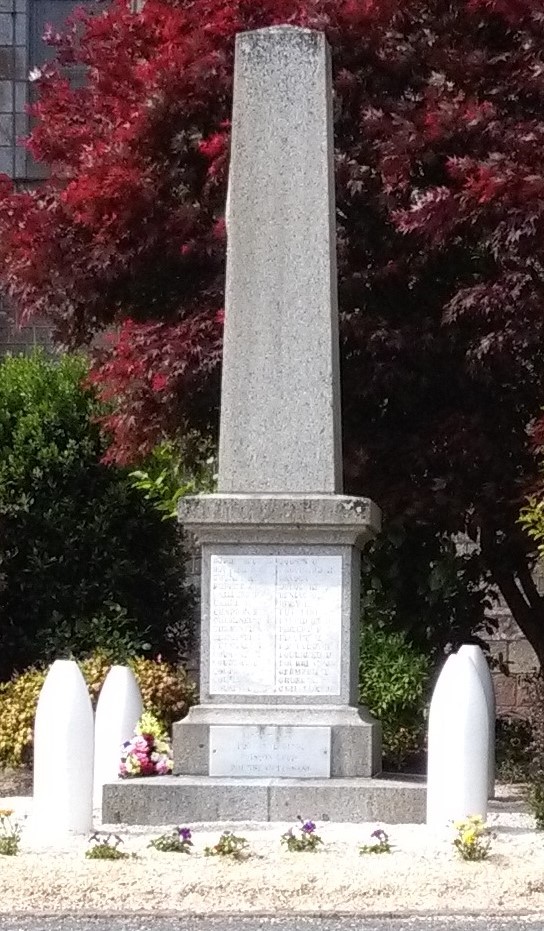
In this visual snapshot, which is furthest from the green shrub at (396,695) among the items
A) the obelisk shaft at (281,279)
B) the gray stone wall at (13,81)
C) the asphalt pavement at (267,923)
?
the gray stone wall at (13,81)

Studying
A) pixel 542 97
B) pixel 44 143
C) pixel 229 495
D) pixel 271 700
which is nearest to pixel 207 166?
pixel 44 143

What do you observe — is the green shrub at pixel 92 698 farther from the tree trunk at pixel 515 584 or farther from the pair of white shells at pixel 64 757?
the pair of white shells at pixel 64 757

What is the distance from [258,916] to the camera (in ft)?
21.0

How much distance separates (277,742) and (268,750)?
6cm

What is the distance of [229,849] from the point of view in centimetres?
716

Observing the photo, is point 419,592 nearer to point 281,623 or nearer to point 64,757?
point 281,623

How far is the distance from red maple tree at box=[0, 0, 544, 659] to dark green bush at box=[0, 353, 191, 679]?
6.18ft

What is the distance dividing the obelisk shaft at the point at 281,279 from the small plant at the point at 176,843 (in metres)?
2.04

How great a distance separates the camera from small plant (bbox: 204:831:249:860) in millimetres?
7160

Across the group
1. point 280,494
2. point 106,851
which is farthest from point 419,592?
point 106,851

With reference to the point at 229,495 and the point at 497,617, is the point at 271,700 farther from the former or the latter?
the point at 497,617

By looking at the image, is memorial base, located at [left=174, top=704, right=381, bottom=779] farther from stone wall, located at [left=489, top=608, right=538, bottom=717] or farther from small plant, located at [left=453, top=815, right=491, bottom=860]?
stone wall, located at [left=489, top=608, right=538, bottom=717]

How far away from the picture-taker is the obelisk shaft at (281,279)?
888cm

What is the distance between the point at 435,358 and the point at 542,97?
1.68m
